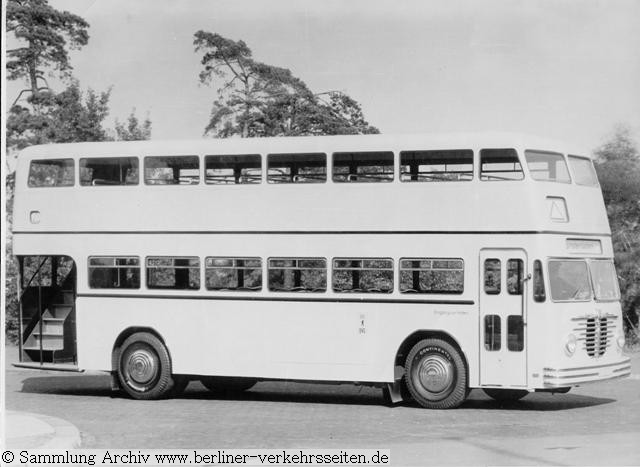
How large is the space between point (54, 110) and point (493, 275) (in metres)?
18.0

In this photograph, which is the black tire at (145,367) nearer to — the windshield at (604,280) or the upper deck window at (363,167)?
the upper deck window at (363,167)

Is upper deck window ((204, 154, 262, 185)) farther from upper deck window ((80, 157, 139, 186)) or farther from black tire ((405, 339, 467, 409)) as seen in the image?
black tire ((405, 339, 467, 409))

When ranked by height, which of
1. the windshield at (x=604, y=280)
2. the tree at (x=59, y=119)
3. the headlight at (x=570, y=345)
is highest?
the tree at (x=59, y=119)

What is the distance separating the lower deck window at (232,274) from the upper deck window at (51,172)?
9.13 ft

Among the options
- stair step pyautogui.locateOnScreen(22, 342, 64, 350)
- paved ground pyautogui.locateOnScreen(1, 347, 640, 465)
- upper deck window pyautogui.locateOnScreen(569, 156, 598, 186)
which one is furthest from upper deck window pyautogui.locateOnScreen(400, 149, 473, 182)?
stair step pyautogui.locateOnScreen(22, 342, 64, 350)

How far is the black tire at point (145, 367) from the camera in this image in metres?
19.0

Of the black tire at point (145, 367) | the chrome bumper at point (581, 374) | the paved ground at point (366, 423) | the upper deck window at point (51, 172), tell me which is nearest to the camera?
the paved ground at point (366, 423)

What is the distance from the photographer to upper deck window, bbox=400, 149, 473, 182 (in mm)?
17297

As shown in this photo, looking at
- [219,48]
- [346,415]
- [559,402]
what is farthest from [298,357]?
[219,48]

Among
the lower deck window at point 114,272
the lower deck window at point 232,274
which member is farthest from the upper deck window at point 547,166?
the lower deck window at point 114,272

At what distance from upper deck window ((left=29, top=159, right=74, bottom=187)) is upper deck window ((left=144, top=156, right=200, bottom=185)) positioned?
54.8 inches

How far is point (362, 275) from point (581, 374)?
11.0 feet

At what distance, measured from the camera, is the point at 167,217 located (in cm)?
1889

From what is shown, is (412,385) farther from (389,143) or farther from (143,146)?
(143,146)
